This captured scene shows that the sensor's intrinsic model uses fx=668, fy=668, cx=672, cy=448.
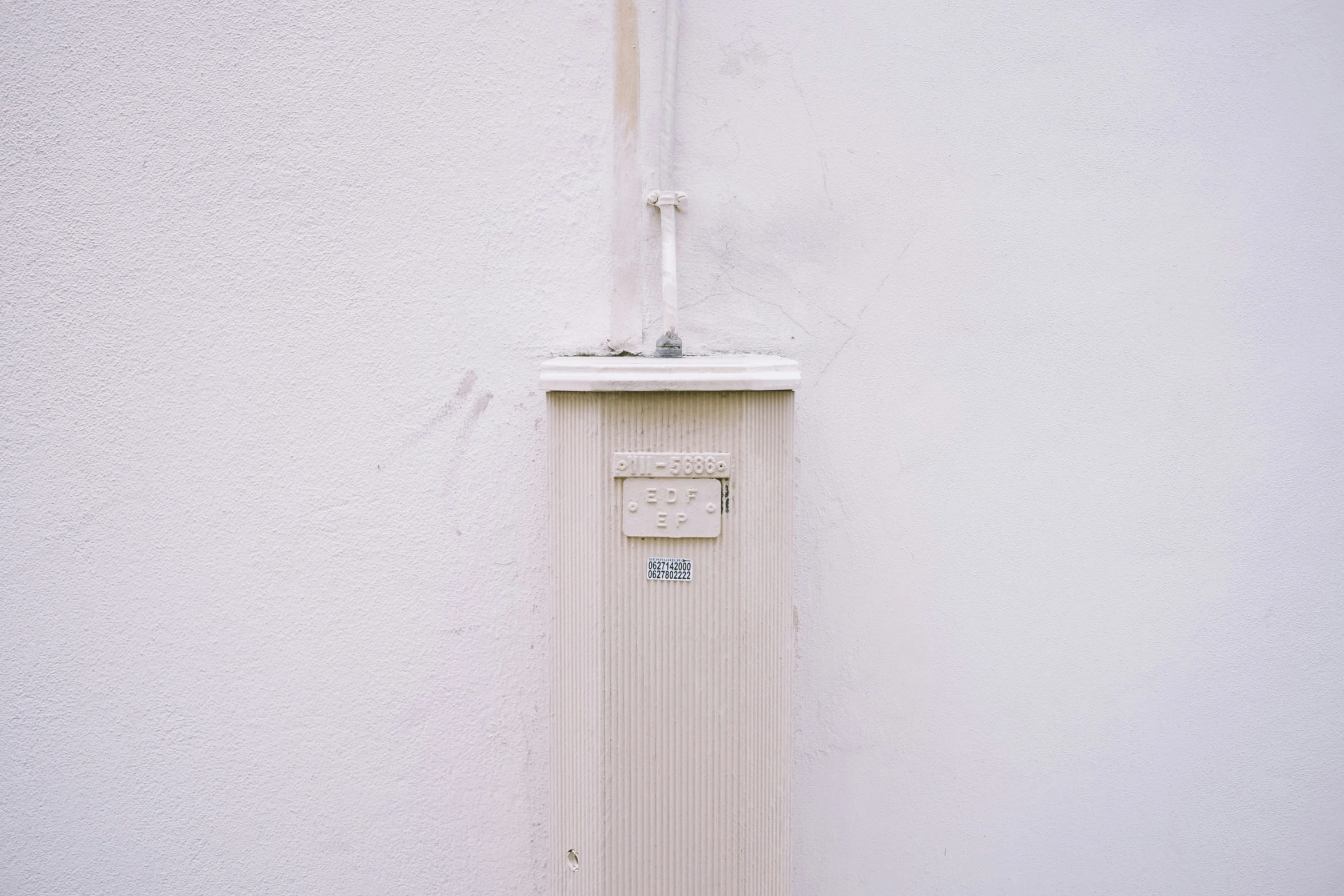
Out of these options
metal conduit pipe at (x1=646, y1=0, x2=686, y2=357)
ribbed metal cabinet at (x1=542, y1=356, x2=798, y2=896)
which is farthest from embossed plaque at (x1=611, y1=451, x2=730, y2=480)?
metal conduit pipe at (x1=646, y1=0, x2=686, y2=357)

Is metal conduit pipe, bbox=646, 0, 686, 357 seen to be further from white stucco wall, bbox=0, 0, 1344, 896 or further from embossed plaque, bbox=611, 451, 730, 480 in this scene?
embossed plaque, bbox=611, 451, 730, 480

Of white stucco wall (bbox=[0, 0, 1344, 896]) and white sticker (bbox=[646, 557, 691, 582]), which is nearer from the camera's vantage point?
white sticker (bbox=[646, 557, 691, 582])

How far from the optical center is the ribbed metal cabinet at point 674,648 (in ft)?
3.50

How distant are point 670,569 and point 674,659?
147 millimetres

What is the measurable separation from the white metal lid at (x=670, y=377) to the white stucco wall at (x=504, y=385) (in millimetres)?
295

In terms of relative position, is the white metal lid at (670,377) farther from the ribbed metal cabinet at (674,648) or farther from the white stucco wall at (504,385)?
the white stucco wall at (504,385)

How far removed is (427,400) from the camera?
1350 mm

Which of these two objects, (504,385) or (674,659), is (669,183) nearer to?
(504,385)

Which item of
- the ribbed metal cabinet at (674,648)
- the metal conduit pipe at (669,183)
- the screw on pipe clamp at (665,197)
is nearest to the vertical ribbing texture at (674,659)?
the ribbed metal cabinet at (674,648)

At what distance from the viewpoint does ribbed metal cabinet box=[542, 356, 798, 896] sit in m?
1.07

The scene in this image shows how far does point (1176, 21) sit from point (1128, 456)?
0.90 metres

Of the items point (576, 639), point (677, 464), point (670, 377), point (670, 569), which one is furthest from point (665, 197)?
point (576, 639)

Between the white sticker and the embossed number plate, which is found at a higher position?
the embossed number plate

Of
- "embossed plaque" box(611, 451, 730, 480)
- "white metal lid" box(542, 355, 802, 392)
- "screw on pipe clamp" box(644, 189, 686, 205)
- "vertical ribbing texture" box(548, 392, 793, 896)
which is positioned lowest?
"vertical ribbing texture" box(548, 392, 793, 896)
